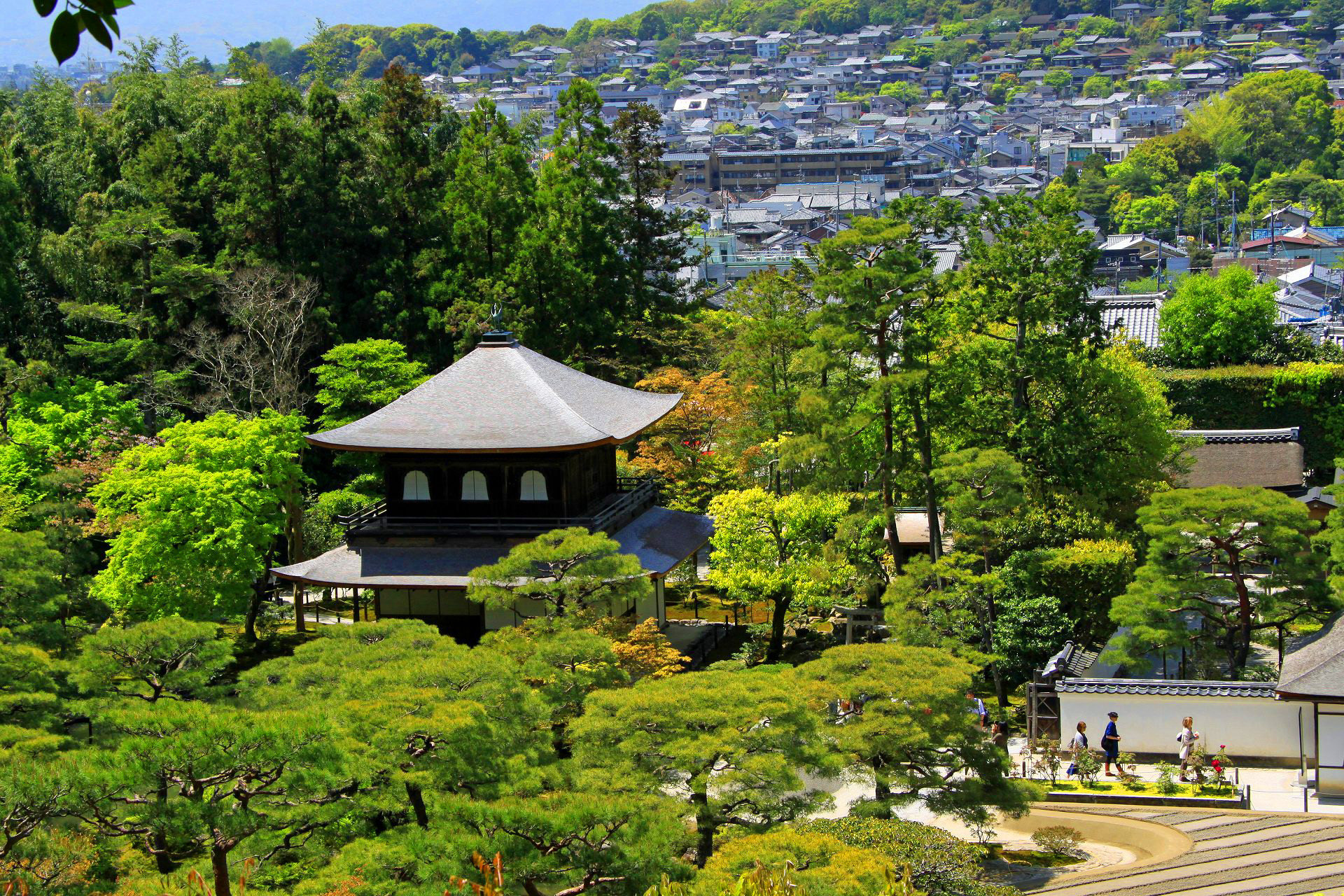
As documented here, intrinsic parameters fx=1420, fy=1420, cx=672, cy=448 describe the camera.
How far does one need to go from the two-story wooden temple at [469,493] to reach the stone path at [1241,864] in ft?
34.6

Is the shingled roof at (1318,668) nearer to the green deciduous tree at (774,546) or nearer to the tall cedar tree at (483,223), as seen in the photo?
the green deciduous tree at (774,546)

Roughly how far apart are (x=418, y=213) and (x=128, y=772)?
29.9m

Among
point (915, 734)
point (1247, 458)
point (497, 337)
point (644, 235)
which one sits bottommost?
point (915, 734)

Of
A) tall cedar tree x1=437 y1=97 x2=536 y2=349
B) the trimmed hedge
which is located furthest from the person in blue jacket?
tall cedar tree x1=437 y1=97 x2=536 y2=349

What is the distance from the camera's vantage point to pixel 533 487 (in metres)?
27.2

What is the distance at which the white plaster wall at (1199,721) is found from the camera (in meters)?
21.6

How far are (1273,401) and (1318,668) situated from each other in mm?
17142

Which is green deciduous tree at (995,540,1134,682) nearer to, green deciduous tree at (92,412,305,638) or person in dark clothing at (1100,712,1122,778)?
person in dark clothing at (1100,712,1122,778)

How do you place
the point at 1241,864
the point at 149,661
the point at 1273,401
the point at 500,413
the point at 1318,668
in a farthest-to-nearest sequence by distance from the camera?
the point at 1273,401 < the point at 500,413 < the point at 1318,668 < the point at 149,661 < the point at 1241,864

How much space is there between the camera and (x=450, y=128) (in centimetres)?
4384

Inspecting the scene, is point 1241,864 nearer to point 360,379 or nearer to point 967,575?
point 967,575

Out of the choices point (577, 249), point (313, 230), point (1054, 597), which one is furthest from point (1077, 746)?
point (313, 230)

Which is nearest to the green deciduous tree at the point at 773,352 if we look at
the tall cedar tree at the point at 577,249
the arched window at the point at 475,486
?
the tall cedar tree at the point at 577,249

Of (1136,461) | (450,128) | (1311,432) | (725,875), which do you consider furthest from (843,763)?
(450,128)
